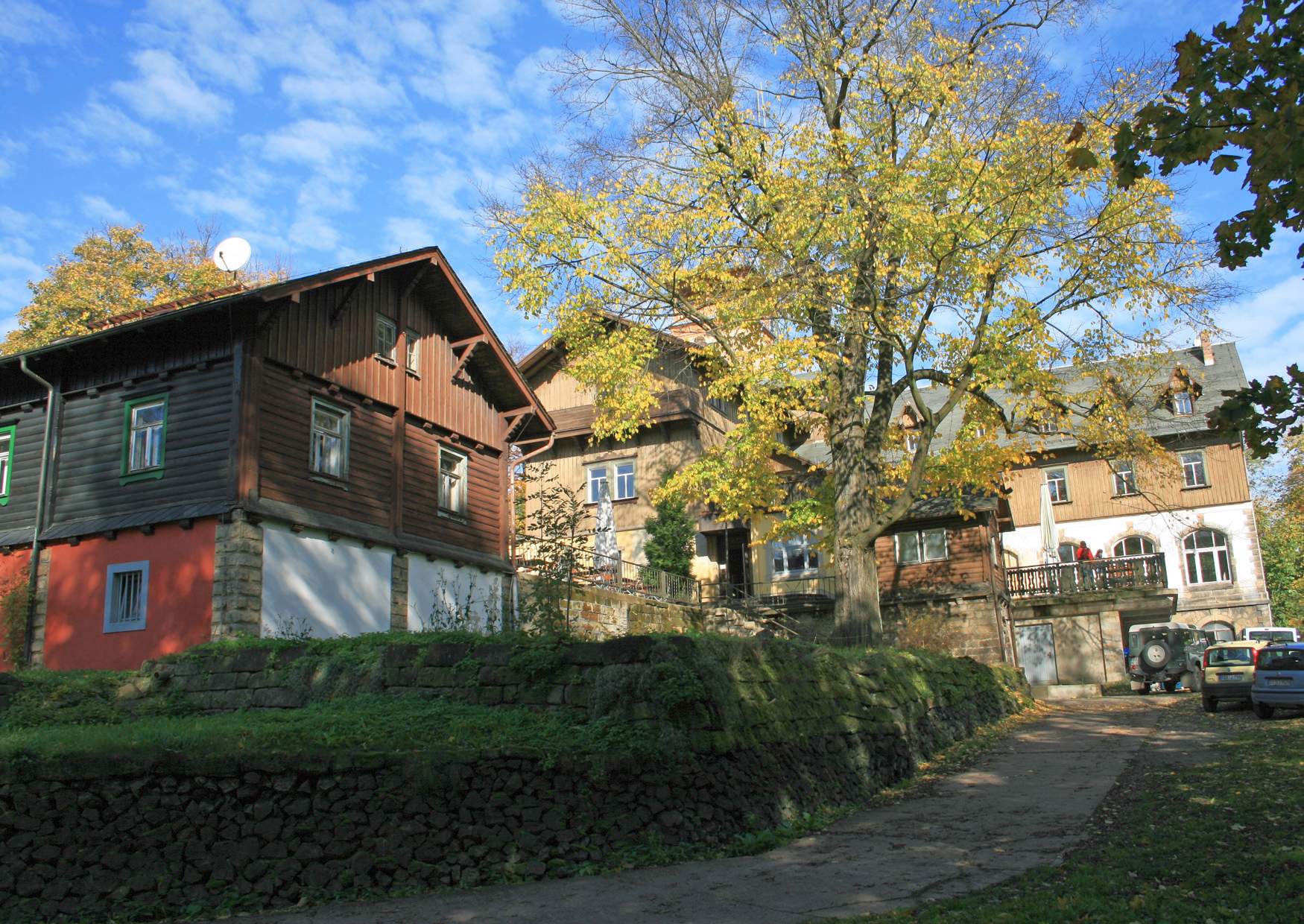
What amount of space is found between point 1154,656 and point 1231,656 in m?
6.93

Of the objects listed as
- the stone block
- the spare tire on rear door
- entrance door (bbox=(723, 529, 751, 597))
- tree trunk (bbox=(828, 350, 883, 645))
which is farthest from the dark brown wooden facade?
the spare tire on rear door

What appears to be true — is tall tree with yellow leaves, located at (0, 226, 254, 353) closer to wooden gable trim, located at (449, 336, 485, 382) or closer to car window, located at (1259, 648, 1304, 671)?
wooden gable trim, located at (449, 336, 485, 382)

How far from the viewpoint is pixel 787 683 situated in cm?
1294

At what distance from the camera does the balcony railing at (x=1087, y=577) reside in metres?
35.8

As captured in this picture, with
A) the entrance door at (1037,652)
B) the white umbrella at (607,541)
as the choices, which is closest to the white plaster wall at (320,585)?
Answer: the white umbrella at (607,541)

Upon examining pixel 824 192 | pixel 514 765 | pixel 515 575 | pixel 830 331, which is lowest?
pixel 514 765

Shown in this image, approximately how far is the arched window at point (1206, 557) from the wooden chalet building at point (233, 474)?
112ft

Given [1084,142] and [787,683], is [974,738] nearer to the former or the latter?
[787,683]

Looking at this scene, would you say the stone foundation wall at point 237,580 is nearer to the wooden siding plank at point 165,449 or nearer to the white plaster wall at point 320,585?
the white plaster wall at point 320,585

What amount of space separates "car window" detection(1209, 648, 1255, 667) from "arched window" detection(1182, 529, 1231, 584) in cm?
2264

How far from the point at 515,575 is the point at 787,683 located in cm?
1402

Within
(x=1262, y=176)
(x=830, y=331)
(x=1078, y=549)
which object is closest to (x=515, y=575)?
(x=830, y=331)

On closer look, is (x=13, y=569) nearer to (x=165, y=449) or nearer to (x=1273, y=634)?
(x=165, y=449)

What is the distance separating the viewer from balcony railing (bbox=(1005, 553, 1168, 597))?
35.8m
